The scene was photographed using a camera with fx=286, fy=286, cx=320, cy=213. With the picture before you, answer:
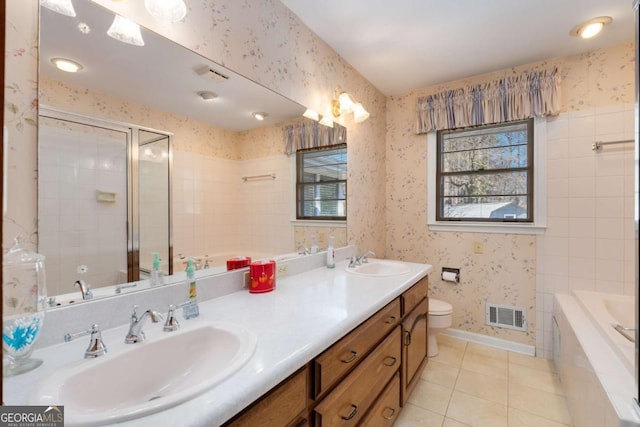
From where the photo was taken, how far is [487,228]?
255cm

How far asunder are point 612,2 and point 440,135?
51.8 inches

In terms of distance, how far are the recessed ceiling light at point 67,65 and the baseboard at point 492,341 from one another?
3155mm

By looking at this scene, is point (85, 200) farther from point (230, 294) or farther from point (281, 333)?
point (281, 333)

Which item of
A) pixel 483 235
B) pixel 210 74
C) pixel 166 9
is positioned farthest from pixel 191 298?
pixel 483 235

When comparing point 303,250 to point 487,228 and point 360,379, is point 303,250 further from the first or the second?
point 487,228

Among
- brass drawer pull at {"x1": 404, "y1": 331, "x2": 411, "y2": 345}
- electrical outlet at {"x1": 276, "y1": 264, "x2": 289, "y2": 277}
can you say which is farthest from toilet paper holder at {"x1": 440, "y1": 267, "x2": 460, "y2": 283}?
electrical outlet at {"x1": 276, "y1": 264, "x2": 289, "y2": 277}

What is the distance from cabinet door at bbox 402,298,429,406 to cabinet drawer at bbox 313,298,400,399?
0.79 feet

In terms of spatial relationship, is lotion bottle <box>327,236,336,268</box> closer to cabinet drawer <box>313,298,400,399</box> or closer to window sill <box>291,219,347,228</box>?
window sill <box>291,219,347,228</box>

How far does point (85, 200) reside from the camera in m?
0.98

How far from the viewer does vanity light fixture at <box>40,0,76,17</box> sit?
2.89 feet

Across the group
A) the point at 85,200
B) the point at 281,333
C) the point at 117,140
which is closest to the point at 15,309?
the point at 85,200

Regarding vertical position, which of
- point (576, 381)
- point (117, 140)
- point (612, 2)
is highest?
point (612, 2)

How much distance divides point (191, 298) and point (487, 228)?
2456mm

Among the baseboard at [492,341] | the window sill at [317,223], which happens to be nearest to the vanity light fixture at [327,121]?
the window sill at [317,223]
